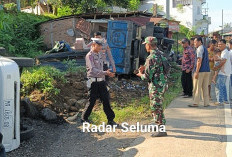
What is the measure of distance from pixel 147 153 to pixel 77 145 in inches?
52.2

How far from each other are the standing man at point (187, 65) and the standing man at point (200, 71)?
116cm

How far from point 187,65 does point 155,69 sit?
146 inches

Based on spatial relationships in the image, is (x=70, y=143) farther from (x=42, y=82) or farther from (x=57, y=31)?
(x=57, y=31)

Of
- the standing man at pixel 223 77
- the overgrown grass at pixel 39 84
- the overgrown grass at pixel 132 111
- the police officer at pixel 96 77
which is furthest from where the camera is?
the standing man at pixel 223 77

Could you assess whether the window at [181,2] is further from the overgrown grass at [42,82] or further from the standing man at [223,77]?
the overgrown grass at [42,82]

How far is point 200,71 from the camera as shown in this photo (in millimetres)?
7445

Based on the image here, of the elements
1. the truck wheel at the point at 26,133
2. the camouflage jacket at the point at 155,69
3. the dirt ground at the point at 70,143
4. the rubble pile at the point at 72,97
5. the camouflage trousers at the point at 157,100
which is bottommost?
the dirt ground at the point at 70,143

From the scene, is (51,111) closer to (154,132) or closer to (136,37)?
(154,132)

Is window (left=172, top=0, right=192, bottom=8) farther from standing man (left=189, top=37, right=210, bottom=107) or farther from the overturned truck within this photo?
standing man (left=189, top=37, right=210, bottom=107)

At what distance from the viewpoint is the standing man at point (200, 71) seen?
7285mm

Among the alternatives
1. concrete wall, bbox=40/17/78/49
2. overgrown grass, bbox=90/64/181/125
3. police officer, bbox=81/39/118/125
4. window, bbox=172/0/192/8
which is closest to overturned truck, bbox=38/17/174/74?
overgrown grass, bbox=90/64/181/125

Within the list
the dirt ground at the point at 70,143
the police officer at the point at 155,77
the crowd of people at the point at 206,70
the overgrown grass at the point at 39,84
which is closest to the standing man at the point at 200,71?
the crowd of people at the point at 206,70

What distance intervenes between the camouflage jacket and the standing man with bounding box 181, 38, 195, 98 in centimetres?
352

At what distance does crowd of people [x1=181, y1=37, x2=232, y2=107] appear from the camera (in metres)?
7.42
